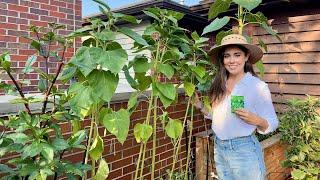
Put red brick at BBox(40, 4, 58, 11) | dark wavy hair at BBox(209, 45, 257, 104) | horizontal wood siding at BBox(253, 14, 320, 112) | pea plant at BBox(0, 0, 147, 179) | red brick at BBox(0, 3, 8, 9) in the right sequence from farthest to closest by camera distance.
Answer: horizontal wood siding at BBox(253, 14, 320, 112), red brick at BBox(40, 4, 58, 11), red brick at BBox(0, 3, 8, 9), dark wavy hair at BBox(209, 45, 257, 104), pea plant at BBox(0, 0, 147, 179)

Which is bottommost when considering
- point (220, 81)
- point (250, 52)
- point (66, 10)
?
point (220, 81)

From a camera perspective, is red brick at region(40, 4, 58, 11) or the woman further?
red brick at region(40, 4, 58, 11)

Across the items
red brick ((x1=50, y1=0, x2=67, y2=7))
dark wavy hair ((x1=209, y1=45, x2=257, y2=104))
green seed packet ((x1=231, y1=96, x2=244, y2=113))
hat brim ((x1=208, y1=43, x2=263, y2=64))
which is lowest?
green seed packet ((x1=231, y1=96, x2=244, y2=113))

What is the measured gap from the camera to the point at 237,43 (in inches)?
91.7

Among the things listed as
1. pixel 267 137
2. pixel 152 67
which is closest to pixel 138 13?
pixel 267 137

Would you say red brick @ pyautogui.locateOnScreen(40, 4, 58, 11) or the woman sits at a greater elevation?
red brick @ pyautogui.locateOnScreen(40, 4, 58, 11)

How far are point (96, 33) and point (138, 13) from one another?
509 cm

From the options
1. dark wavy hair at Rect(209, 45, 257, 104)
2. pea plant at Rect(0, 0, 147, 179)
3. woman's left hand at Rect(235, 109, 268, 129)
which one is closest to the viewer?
pea plant at Rect(0, 0, 147, 179)

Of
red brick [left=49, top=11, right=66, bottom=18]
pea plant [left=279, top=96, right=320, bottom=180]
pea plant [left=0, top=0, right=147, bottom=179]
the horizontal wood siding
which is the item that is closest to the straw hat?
pea plant [left=0, top=0, right=147, bottom=179]

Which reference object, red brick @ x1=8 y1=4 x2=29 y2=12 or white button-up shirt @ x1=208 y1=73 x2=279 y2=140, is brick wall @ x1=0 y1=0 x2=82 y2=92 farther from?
white button-up shirt @ x1=208 y1=73 x2=279 y2=140

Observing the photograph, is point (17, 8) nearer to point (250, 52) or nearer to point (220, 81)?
point (220, 81)

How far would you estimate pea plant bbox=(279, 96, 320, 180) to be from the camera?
3.64 meters

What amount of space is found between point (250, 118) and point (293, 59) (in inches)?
118

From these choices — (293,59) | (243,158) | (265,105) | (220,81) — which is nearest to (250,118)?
(265,105)
